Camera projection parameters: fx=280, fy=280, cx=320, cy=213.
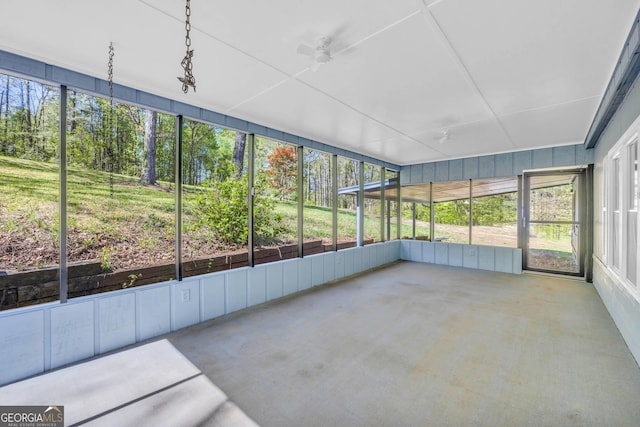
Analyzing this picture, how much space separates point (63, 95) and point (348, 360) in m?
3.33

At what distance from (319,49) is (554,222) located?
226 inches

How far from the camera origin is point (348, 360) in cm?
238

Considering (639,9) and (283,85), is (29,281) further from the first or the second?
(639,9)

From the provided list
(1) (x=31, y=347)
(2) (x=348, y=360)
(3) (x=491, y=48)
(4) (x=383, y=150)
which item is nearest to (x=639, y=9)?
(3) (x=491, y=48)

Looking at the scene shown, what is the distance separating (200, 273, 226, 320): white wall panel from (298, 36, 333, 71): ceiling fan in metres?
2.54

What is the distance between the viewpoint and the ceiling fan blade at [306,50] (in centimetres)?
197

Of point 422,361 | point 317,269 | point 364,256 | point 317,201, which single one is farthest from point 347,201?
point 422,361

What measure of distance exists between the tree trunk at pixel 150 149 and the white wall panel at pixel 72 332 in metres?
1.42

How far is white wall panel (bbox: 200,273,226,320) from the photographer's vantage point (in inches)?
125

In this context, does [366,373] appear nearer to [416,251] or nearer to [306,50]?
[306,50]

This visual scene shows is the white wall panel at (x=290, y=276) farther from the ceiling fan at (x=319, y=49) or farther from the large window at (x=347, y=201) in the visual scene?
the ceiling fan at (x=319, y=49)

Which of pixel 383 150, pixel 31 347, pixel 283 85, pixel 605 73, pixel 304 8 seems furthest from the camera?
pixel 383 150

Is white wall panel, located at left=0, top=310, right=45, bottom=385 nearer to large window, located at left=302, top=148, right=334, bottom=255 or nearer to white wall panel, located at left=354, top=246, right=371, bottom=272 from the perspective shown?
large window, located at left=302, top=148, right=334, bottom=255

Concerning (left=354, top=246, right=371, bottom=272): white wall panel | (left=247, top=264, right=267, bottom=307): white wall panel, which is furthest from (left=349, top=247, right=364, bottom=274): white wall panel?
(left=247, top=264, right=267, bottom=307): white wall panel
